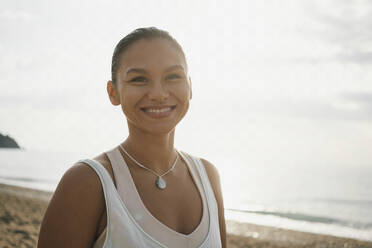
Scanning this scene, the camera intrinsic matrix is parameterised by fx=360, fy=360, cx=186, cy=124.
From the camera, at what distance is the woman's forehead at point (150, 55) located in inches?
73.3

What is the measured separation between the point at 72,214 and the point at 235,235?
13.3 m

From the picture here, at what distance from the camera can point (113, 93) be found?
209cm

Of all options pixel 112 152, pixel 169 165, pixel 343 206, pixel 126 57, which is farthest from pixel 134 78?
pixel 343 206

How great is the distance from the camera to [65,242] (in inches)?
62.4

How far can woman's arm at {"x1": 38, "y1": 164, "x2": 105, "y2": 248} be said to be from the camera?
158cm

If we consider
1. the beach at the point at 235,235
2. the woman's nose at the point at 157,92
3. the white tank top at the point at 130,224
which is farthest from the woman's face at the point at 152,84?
the beach at the point at 235,235

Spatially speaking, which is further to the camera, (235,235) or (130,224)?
(235,235)

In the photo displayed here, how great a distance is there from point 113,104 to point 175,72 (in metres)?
0.43

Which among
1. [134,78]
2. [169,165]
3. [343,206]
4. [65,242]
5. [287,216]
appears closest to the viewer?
[65,242]

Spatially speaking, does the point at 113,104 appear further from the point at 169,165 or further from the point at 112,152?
the point at 169,165

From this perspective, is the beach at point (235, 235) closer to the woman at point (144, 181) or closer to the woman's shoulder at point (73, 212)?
the woman at point (144, 181)

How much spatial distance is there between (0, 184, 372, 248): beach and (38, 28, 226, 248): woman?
6214mm

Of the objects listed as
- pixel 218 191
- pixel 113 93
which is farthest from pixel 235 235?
pixel 113 93

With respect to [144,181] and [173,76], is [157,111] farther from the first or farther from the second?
[144,181]
